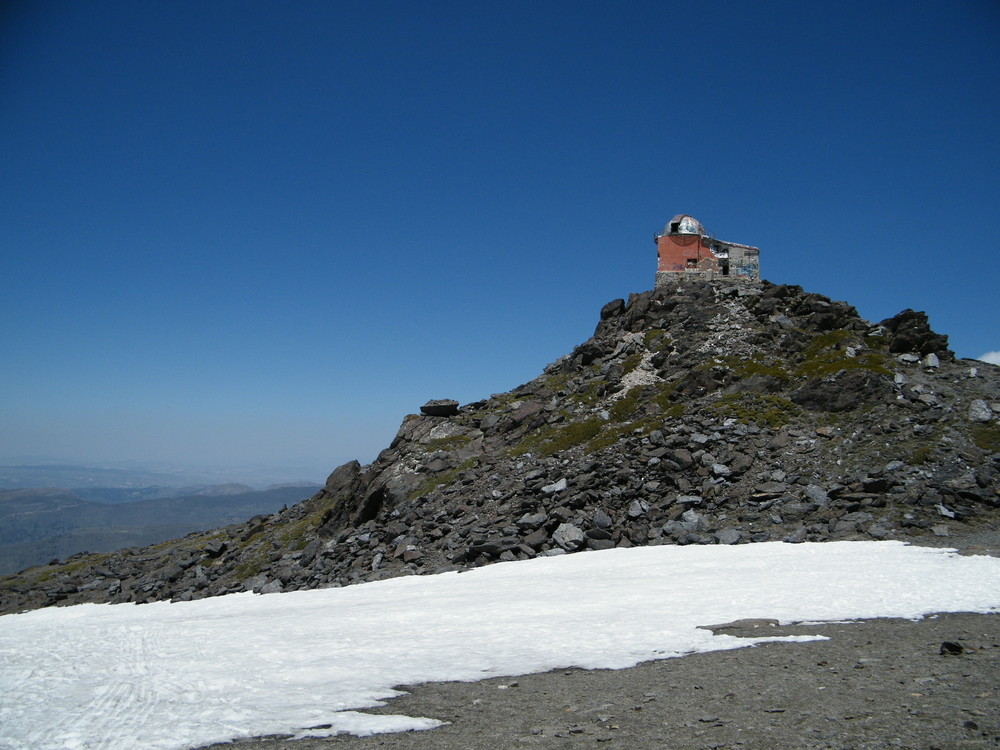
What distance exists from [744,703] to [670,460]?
27.3m

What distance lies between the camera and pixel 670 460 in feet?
123

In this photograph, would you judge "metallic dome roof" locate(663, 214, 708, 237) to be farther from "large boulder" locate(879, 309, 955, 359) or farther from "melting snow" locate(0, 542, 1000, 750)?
"melting snow" locate(0, 542, 1000, 750)

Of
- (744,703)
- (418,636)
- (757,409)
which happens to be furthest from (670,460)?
(744,703)

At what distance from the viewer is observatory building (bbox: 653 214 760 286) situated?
6072 cm

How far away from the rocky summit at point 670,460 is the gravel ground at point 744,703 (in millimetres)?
16601

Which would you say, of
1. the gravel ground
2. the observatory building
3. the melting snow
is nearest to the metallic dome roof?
the observatory building

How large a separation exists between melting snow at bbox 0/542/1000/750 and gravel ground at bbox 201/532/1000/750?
0.84 m

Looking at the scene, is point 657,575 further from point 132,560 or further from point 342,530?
point 132,560

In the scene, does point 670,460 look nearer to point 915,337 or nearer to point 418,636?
point 915,337

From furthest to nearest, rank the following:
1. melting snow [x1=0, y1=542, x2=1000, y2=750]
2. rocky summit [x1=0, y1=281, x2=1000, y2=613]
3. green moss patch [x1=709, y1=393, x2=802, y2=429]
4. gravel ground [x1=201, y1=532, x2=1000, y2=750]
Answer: green moss patch [x1=709, y1=393, x2=802, y2=429] < rocky summit [x1=0, y1=281, x2=1000, y2=613] < melting snow [x1=0, y1=542, x2=1000, y2=750] < gravel ground [x1=201, y1=532, x2=1000, y2=750]

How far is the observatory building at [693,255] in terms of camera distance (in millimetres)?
60719

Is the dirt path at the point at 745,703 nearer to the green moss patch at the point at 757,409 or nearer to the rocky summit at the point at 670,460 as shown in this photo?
the rocky summit at the point at 670,460

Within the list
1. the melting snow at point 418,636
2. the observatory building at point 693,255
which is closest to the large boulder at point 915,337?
the observatory building at point 693,255

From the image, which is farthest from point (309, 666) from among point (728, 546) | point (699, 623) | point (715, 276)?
point (715, 276)
